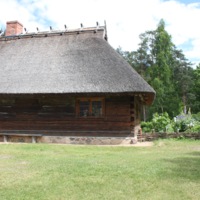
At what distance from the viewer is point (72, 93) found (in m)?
12.9

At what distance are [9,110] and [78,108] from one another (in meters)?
4.02

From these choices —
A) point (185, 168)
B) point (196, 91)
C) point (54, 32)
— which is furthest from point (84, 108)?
point (196, 91)

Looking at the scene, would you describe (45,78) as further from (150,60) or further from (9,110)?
(150,60)

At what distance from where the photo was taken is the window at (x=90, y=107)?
13.5 metres

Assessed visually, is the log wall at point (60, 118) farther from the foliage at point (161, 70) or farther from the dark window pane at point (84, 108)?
the foliage at point (161, 70)

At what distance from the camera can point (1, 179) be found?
5930 millimetres

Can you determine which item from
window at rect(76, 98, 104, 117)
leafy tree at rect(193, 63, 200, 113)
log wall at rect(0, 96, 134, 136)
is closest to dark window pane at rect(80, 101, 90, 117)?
window at rect(76, 98, 104, 117)

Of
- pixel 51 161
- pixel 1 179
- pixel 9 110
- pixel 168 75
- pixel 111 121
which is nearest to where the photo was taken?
pixel 1 179

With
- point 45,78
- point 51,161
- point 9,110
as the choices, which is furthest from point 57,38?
point 51,161

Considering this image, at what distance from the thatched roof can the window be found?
40.1 inches

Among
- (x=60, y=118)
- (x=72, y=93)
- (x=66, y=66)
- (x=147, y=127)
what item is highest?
(x=66, y=66)

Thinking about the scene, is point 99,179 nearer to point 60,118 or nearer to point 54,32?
point 60,118

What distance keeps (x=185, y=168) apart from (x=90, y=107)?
23.8 feet

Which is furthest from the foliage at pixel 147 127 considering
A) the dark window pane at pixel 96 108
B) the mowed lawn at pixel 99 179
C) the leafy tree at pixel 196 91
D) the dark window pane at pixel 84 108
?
the leafy tree at pixel 196 91
